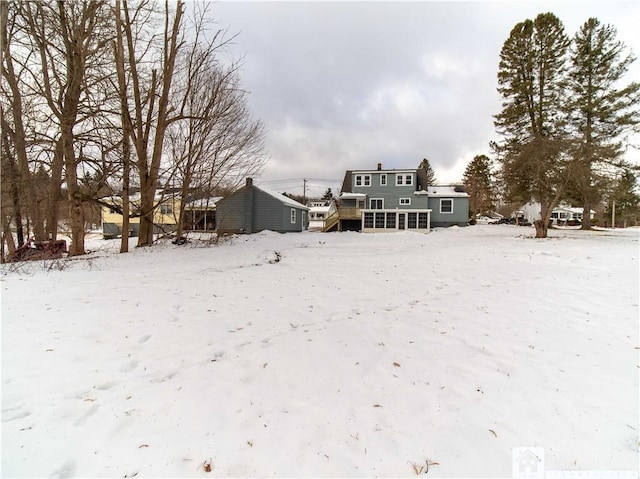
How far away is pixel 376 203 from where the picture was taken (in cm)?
2938

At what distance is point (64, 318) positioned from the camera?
4.13 meters

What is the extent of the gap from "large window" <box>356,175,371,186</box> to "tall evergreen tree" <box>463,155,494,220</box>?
22.9 m

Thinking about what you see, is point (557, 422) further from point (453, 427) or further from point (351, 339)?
point (351, 339)

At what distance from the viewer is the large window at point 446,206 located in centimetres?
2912

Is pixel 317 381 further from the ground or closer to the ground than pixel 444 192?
closer to the ground

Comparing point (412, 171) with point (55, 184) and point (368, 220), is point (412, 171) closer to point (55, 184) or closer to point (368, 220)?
point (368, 220)

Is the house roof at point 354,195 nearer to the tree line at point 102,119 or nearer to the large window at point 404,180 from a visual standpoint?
the large window at point 404,180

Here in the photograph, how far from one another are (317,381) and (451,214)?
2970 cm

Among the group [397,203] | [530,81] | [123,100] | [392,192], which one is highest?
[530,81]

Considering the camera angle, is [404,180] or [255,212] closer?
[255,212]

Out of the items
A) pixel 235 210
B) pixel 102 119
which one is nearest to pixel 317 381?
pixel 102 119
